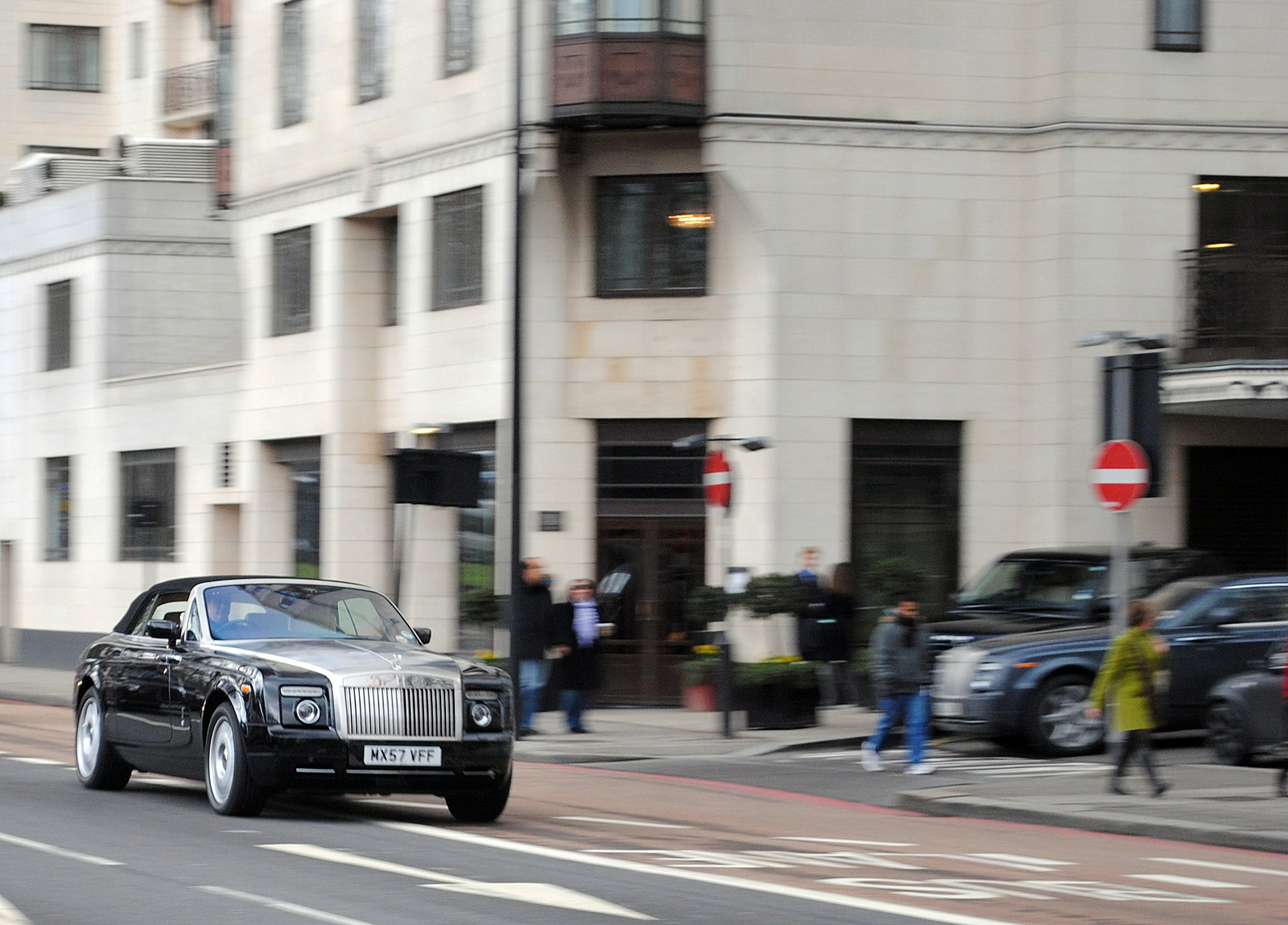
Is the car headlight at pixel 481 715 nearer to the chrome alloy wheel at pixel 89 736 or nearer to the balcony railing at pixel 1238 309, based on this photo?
the chrome alloy wheel at pixel 89 736

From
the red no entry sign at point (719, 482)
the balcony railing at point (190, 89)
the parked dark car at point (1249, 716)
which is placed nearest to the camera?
the parked dark car at point (1249, 716)

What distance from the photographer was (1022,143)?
24.9 meters

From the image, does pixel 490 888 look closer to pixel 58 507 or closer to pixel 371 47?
pixel 371 47

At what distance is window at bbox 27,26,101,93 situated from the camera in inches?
1930

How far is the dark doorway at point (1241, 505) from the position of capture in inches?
991

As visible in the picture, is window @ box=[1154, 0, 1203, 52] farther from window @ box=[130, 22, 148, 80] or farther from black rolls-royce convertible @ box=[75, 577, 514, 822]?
window @ box=[130, 22, 148, 80]

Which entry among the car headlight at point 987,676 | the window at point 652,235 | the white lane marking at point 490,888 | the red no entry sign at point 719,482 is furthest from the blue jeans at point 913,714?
the window at point 652,235

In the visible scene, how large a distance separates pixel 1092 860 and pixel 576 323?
48.2 feet

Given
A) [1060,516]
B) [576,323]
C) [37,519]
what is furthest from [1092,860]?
[37,519]

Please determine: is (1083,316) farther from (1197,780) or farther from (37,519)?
(37,519)

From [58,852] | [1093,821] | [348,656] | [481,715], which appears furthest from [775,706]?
[58,852]

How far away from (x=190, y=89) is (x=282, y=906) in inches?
1506

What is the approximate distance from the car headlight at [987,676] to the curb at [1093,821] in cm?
316

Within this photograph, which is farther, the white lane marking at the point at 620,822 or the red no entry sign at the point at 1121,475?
the red no entry sign at the point at 1121,475
